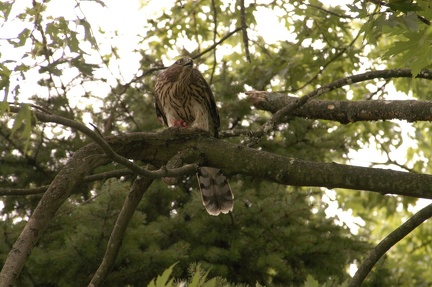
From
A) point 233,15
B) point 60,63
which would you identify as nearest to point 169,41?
point 233,15

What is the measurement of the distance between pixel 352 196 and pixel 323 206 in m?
3.57

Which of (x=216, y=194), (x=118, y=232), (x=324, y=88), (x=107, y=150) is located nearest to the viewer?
(x=107, y=150)

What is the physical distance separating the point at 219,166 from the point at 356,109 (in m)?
1.11

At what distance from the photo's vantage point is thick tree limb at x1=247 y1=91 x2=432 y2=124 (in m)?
4.70

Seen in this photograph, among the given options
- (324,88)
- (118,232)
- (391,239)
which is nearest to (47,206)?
(118,232)

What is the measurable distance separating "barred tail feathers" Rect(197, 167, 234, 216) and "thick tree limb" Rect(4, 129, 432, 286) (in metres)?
2.27

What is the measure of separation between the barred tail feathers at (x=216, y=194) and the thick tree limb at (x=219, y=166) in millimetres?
2268

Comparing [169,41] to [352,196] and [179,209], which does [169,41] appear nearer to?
[179,209]

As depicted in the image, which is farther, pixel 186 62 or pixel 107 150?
pixel 186 62

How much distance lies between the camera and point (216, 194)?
6.96 m

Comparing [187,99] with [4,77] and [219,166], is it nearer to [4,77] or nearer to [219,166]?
[219,166]

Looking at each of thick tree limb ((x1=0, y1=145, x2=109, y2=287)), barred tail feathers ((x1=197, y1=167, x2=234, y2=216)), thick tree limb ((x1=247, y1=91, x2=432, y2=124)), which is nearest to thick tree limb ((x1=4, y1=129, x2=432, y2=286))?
thick tree limb ((x1=0, y1=145, x2=109, y2=287))

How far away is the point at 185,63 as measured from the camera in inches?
290

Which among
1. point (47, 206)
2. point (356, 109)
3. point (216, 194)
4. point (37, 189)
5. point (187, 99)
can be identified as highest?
point (187, 99)
